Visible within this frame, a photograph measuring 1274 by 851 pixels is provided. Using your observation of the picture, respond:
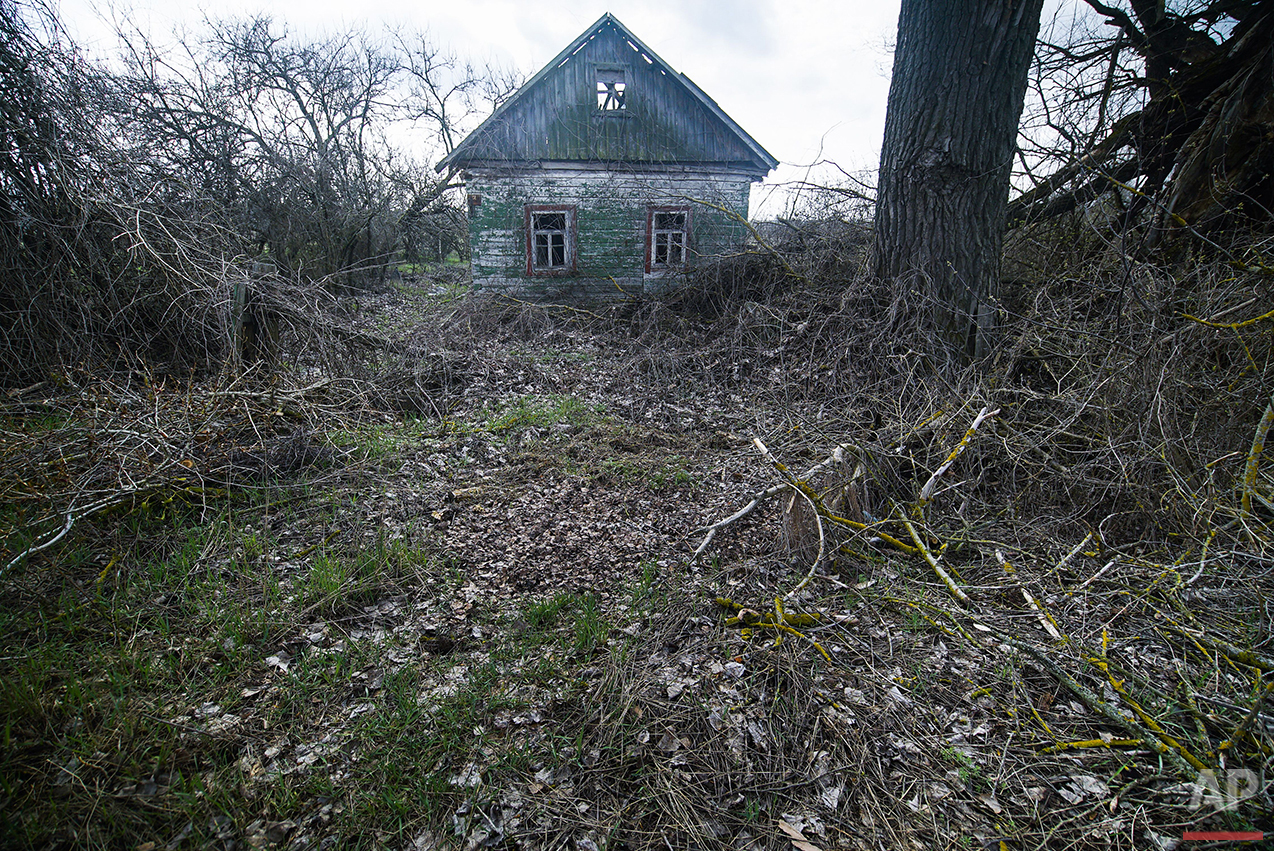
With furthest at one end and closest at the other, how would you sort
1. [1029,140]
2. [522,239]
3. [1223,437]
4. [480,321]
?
[522,239], [480,321], [1029,140], [1223,437]

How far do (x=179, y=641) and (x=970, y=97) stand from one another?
22.6 ft

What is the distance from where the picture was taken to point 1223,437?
3189 millimetres

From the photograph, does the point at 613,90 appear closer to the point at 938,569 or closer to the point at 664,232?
the point at 664,232

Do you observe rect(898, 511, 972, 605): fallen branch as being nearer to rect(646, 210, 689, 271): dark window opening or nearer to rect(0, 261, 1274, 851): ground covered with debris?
rect(0, 261, 1274, 851): ground covered with debris

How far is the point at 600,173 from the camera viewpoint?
1127 centimetres

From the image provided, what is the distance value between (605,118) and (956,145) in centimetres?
812

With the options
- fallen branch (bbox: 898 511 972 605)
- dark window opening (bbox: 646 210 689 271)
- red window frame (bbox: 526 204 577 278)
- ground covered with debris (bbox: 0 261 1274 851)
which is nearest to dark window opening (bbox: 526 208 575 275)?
red window frame (bbox: 526 204 577 278)

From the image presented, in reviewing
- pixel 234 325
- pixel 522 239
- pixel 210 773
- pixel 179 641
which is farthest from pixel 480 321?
pixel 210 773

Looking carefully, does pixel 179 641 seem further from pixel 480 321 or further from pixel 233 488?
pixel 480 321

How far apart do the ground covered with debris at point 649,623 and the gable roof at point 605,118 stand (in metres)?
8.05

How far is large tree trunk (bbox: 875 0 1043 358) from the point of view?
15.3ft

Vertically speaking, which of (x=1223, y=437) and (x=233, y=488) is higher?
(x=1223, y=437)

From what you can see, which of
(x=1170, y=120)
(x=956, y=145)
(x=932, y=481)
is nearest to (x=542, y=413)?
(x=932, y=481)

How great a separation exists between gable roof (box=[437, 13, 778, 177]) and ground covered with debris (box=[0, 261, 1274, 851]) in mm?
8052
